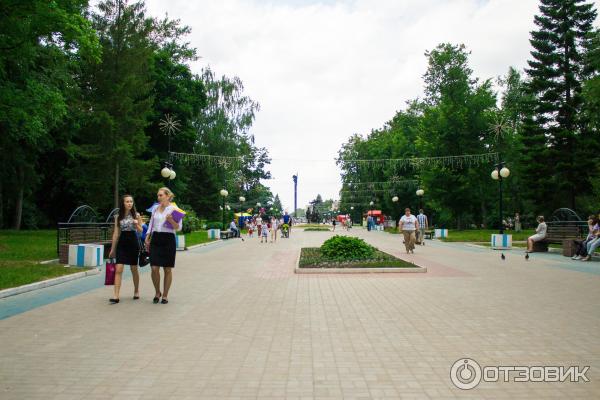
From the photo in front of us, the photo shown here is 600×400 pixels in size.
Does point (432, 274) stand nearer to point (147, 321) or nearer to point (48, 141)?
point (147, 321)

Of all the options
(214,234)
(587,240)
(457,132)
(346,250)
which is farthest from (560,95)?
(346,250)

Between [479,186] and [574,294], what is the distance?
38554mm

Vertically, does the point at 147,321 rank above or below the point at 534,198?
below

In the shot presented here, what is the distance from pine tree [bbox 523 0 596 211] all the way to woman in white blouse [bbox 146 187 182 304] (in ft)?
120

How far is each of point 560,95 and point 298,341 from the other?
4031cm

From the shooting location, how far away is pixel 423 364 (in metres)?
4.70

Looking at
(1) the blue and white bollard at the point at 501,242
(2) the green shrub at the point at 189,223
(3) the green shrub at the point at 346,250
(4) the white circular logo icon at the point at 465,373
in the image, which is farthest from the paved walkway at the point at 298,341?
(2) the green shrub at the point at 189,223

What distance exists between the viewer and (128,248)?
8.17m

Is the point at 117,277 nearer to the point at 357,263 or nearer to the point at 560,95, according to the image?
the point at 357,263

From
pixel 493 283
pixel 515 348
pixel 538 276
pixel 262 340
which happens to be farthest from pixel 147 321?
pixel 538 276

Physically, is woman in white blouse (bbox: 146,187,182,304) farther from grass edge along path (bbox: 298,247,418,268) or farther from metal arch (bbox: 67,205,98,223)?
metal arch (bbox: 67,205,98,223)

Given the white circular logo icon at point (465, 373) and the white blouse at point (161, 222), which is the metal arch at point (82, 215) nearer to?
the white blouse at point (161, 222)

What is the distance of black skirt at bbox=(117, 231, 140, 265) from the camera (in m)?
8.09

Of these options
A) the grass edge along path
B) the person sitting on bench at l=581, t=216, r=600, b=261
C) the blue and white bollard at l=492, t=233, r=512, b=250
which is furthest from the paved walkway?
the blue and white bollard at l=492, t=233, r=512, b=250
